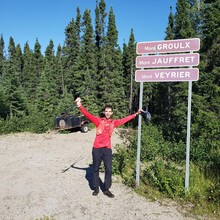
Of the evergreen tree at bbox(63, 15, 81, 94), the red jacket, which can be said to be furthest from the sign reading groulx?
the evergreen tree at bbox(63, 15, 81, 94)

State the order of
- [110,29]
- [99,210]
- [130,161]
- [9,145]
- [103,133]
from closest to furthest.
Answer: [99,210]
[103,133]
[130,161]
[9,145]
[110,29]

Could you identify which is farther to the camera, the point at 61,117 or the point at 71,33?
the point at 71,33

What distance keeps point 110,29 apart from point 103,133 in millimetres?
39810

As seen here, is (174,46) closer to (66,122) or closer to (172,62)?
(172,62)

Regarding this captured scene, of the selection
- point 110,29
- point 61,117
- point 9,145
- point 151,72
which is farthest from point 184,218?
point 110,29

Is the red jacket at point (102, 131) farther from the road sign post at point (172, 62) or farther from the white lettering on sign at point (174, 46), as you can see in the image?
the white lettering on sign at point (174, 46)

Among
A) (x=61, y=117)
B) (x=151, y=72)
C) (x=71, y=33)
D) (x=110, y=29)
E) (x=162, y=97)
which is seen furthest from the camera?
(x=71, y=33)

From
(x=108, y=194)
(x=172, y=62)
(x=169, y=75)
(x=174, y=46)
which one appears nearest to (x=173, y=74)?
(x=169, y=75)

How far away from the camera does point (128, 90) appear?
2121 inches

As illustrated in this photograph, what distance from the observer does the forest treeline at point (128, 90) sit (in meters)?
10.2

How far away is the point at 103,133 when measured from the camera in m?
6.11

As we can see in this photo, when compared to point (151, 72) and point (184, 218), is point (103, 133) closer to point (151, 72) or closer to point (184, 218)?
point (151, 72)

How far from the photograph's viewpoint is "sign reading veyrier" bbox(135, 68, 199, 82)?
6011mm

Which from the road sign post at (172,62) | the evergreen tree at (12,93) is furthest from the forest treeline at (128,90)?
the road sign post at (172,62)
